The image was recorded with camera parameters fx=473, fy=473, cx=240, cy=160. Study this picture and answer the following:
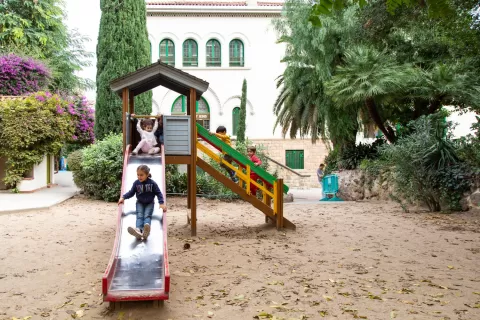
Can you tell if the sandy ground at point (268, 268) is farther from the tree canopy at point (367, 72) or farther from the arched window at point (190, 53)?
the arched window at point (190, 53)

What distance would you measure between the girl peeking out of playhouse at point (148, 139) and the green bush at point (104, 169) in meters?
5.58

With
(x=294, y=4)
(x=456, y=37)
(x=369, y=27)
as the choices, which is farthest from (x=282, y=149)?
(x=456, y=37)

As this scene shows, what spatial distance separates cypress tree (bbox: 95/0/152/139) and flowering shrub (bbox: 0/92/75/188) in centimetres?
152

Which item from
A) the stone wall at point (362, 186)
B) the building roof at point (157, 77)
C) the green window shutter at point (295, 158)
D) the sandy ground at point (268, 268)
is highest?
the building roof at point (157, 77)

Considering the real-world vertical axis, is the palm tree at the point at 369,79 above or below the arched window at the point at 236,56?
below

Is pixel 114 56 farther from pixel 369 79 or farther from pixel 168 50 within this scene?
pixel 168 50

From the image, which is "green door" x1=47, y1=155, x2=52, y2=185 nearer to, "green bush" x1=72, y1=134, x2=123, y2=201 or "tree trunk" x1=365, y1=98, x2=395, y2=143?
"green bush" x1=72, y1=134, x2=123, y2=201

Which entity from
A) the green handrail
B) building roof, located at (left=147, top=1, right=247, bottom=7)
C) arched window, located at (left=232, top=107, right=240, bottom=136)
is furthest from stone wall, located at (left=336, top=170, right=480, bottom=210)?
building roof, located at (left=147, top=1, right=247, bottom=7)

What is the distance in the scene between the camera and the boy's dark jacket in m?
6.88

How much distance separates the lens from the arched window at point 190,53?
99.4 feet

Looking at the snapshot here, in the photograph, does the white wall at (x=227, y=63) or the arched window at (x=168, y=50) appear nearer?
the white wall at (x=227, y=63)

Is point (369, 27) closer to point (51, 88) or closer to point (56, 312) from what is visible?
point (56, 312)

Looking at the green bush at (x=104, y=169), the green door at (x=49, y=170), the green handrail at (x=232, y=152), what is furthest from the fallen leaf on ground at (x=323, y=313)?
the green door at (x=49, y=170)

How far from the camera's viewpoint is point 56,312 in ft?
17.1
